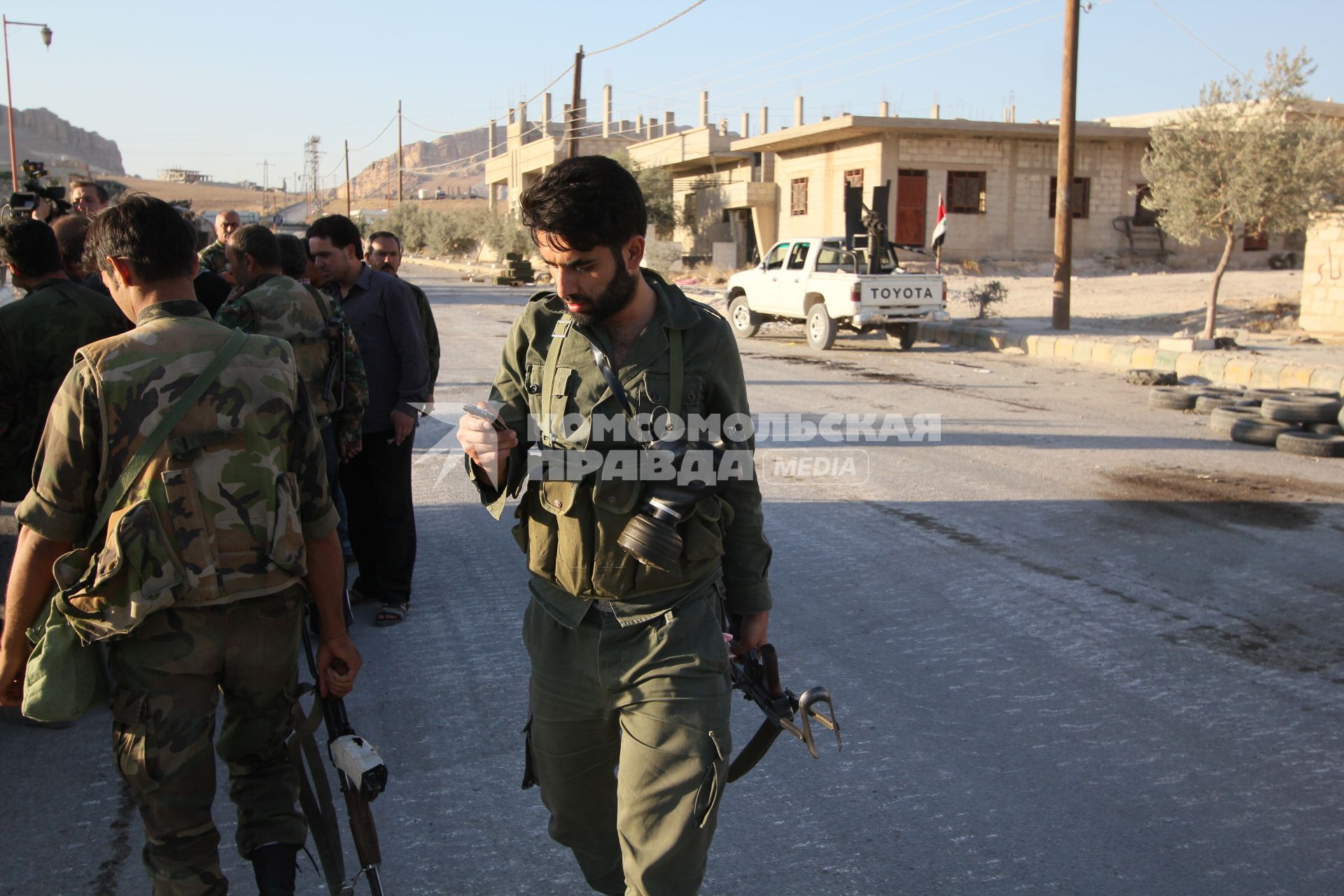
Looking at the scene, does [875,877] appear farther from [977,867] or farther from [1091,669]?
[1091,669]

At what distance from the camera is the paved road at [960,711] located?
317 cm

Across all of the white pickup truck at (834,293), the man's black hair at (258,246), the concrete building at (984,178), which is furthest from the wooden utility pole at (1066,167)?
the man's black hair at (258,246)

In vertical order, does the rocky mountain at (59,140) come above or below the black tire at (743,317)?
above

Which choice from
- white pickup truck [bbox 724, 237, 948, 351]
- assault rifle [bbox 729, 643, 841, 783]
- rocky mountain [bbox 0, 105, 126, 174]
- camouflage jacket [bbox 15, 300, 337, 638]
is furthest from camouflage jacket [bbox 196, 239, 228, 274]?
rocky mountain [bbox 0, 105, 126, 174]

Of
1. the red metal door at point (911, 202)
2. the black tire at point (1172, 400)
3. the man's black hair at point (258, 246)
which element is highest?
the red metal door at point (911, 202)

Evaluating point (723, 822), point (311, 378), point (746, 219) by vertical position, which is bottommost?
point (723, 822)

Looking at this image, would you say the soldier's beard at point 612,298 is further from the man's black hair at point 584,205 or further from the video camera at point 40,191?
the video camera at point 40,191

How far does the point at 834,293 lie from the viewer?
17.5 meters

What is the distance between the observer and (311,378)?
15.1ft

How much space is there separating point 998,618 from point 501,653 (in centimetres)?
240

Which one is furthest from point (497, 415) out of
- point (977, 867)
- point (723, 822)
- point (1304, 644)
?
point (1304, 644)

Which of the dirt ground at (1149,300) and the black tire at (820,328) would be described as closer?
the black tire at (820,328)

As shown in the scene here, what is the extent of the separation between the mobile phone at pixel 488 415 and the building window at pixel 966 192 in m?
32.7

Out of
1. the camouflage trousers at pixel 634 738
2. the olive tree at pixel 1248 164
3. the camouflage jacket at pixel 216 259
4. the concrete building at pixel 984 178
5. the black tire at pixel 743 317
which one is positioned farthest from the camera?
the concrete building at pixel 984 178
